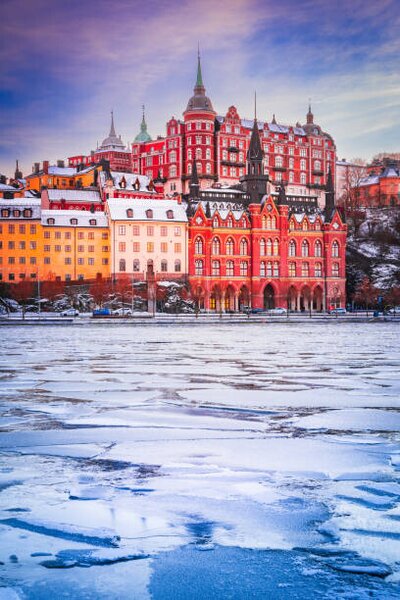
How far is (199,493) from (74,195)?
374 feet

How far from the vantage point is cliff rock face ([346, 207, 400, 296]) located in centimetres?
11956

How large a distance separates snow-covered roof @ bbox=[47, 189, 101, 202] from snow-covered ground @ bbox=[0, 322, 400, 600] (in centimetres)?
10473

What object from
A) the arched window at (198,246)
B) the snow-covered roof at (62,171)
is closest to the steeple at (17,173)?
the snow-covered roof at (62,171)

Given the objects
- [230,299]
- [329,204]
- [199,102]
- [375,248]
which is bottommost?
[230,299]

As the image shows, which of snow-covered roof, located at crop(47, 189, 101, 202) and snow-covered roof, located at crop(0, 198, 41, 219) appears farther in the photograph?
snow-covered roof, located at crop(47, 189, 101, 202)

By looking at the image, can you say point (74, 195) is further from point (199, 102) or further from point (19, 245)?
point (199, 102)

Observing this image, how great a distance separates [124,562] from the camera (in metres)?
5.31

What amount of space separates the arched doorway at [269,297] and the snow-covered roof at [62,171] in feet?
172

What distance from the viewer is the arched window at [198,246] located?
347 feet

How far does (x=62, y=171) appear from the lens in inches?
5625

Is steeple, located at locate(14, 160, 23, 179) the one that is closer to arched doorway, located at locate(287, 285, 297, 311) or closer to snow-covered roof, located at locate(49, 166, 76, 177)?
snow-covered roof, located at locate(49, 166, 76, 177)

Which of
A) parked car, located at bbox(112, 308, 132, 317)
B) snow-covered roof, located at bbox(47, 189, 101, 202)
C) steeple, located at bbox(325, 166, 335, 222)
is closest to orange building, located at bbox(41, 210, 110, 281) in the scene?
snow-covered roof, located at bbox(47, 189, 101, 202)

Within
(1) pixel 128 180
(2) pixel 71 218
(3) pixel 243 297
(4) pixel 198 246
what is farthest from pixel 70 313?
(1) pixel 128 180

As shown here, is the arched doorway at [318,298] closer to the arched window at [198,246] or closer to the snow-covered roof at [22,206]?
the arched window at [198,246]
